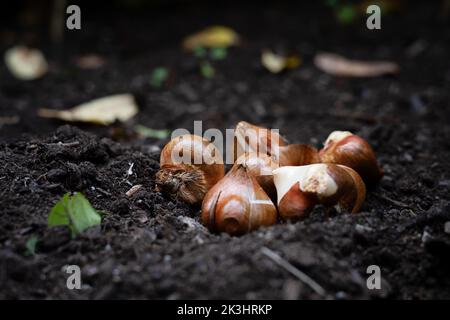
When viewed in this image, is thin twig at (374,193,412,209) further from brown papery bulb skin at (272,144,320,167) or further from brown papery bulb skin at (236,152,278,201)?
brown papery bulb skin at (236,152,278,201)

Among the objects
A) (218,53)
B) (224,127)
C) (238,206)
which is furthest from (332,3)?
(238,206)

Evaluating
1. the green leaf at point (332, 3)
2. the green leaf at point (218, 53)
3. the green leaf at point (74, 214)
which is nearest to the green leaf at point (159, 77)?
the green leaf at point (218, 53)

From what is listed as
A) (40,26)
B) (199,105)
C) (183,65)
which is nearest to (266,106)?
(199,105)

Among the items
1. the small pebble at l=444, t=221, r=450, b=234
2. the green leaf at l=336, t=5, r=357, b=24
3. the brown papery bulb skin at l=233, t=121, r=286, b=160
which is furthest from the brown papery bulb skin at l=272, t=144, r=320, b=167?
the green leaf at l=336, t=5, r=357, b=24

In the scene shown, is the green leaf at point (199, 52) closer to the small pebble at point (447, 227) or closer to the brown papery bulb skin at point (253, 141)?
the brown papery bulb skin at point (253, 141)

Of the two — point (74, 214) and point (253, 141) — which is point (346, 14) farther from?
point (74, 214)

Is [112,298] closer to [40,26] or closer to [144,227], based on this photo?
[144,227]
